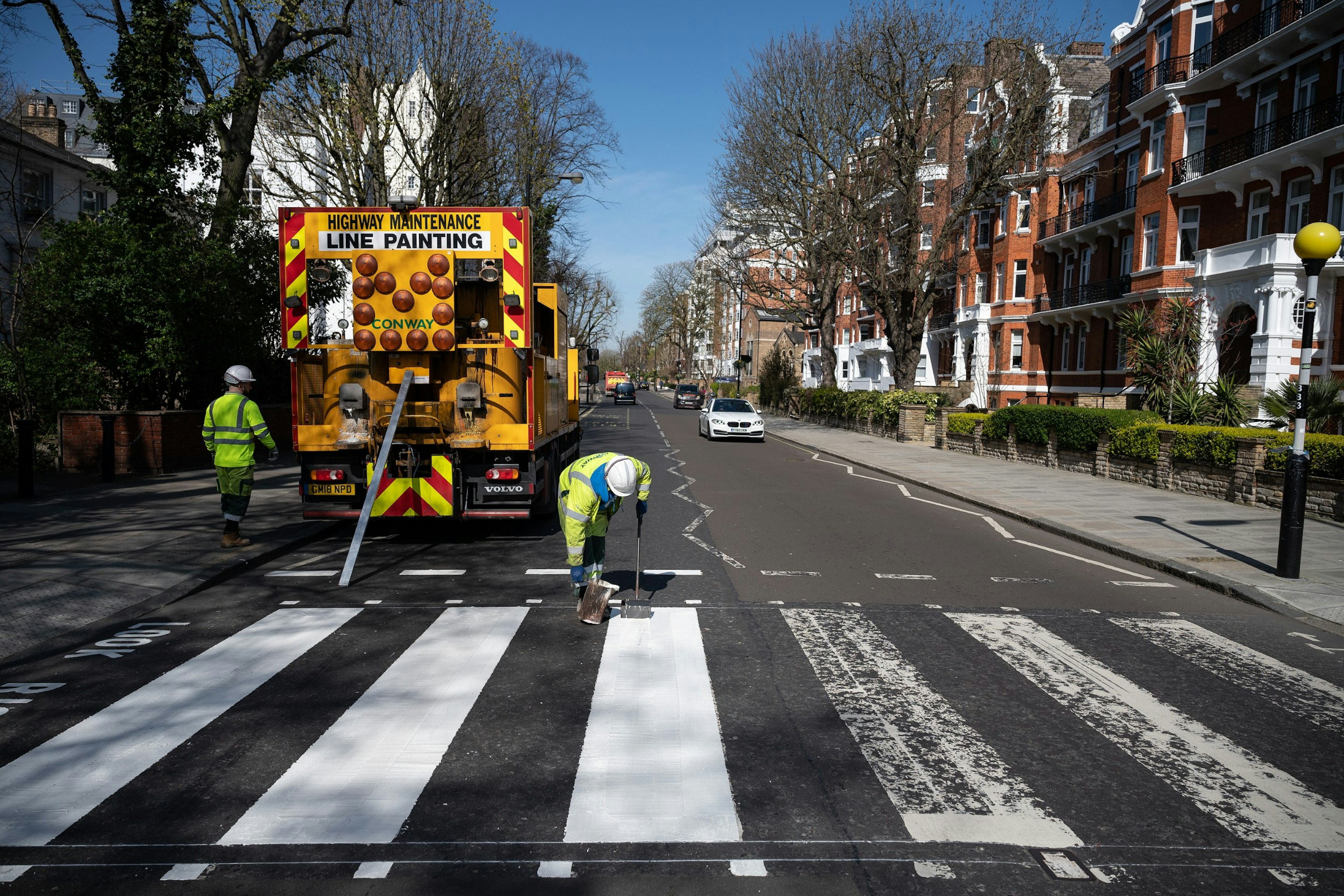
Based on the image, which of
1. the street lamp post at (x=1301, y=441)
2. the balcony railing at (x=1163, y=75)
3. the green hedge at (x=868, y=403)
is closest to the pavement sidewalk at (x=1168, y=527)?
the street lamp post at (x=1301, y=441)

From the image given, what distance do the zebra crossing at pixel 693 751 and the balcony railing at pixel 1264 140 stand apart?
21998 mm

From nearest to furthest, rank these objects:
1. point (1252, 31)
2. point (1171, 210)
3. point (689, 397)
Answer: point (1252, 31) → point (1171, 210) → point (689, 397)

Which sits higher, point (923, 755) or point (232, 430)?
point (232, 430)

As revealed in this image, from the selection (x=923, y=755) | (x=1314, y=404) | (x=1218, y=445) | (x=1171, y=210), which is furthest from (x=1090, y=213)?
(x=923, y=755)

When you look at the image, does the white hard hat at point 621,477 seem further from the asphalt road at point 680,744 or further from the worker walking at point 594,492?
the asphalt road at point 680,744

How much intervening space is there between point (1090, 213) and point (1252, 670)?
34.0 m

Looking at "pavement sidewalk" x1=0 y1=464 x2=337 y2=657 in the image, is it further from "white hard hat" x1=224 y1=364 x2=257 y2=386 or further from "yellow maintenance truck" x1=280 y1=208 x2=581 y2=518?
"white hard hat" x1=224 y1=364 x2=257 y2=386

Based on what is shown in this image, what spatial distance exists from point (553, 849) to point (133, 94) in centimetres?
1738

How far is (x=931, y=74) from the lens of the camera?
92.7ft

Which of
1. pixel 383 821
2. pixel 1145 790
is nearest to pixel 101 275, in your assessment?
pixel 383 821

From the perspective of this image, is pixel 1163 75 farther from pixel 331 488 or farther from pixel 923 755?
pixel 923 755

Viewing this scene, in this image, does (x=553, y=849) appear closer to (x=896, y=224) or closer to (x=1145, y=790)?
(x=1145, y=790)

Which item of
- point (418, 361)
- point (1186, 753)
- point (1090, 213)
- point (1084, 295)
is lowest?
point (1186, 753)

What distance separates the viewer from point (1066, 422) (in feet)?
63.5
